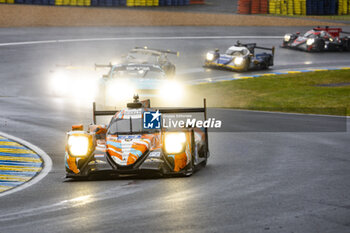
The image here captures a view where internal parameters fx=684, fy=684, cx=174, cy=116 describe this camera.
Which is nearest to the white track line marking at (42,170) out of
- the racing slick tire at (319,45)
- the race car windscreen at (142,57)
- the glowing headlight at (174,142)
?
the glowing headlight at (174,142)

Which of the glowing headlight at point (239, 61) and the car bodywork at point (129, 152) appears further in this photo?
the glowing headlight at point (239, 61)

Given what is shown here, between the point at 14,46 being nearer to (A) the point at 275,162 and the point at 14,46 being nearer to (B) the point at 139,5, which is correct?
(B) the point at 139,5

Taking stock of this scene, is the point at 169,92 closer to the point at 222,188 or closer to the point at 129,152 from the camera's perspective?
the point at 129,152

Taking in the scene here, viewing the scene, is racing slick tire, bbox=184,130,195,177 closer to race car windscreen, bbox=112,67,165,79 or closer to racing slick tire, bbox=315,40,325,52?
race car windscreen, bbox=112,67,165,79

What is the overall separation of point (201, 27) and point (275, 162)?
3846cm

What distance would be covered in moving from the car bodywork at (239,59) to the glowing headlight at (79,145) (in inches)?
900

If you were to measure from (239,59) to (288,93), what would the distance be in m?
7.27

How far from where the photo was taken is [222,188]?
1115cm

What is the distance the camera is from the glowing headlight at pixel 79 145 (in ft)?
40.7

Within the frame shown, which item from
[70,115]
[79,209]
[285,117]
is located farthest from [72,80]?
[79,209]

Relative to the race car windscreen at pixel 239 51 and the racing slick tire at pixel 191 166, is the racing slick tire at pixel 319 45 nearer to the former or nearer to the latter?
the race car windscreen at pixel 239 51

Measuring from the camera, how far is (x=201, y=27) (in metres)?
51.4

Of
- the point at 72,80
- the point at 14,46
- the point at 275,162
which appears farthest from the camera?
the point at 14,46

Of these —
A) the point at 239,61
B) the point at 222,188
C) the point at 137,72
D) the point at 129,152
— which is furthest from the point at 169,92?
the point at 239,61
